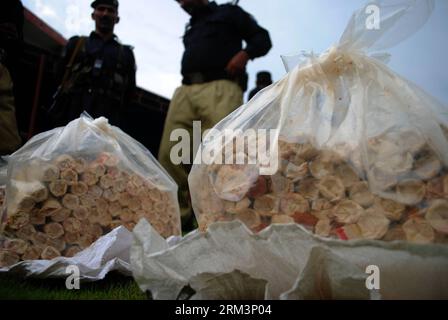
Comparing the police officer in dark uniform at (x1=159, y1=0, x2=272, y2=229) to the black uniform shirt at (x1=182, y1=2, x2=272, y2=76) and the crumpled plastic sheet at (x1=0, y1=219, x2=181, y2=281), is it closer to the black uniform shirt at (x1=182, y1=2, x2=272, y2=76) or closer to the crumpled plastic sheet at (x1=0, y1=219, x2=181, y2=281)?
the black uniform shirt at (x1=182, y1=2, x2=272, y2=76)

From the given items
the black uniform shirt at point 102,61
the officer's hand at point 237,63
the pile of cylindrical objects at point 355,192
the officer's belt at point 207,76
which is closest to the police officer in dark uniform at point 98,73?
the black uniform shirt at point 102,61

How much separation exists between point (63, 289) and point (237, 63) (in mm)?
1834

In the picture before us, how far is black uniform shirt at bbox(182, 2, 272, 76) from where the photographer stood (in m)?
2.73

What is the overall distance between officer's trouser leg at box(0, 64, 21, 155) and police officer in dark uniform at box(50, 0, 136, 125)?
0.54 metres

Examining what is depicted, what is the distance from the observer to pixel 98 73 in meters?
2.68

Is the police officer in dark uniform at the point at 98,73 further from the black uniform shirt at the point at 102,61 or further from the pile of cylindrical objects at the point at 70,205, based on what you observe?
→ the pile of cylindrical objects at the point at 70,205

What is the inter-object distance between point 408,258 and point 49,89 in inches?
165

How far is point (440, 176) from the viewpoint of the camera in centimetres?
90

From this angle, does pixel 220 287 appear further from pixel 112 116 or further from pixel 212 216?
pixel 112 116

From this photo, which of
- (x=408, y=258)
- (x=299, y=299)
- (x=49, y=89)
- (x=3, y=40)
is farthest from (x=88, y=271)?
(x=49, y=89)

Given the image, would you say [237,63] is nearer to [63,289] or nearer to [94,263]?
[94,263]

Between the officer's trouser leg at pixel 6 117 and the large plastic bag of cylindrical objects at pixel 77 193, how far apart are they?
2.00 ft

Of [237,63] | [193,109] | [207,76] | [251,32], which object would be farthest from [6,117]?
[251,32]

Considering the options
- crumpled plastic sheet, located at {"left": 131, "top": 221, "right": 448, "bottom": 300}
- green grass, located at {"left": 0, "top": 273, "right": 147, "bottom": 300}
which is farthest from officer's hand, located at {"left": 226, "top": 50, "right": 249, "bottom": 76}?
crumpled plastic sheet, located at {"left": 131, "top": 221, "right": 448, "bottom": 300}
